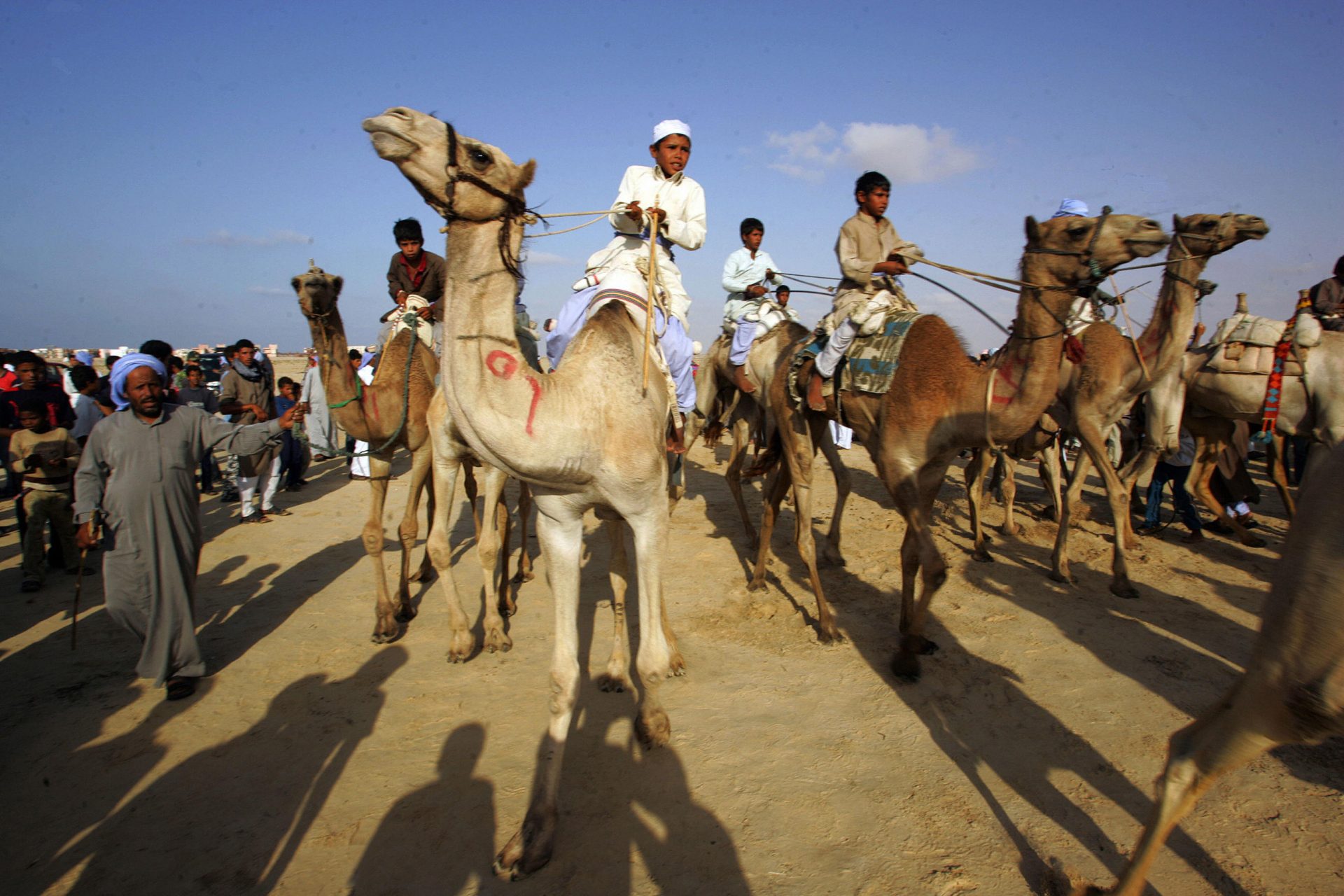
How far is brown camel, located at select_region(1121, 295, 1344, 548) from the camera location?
264 inches

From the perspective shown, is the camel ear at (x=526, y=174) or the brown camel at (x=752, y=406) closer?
the camel ear at (x=526, y=174)

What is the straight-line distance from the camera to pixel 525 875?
304cm

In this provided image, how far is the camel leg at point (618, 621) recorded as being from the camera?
14.9 ft

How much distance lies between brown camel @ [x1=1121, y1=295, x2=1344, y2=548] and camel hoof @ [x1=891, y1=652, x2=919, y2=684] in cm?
426

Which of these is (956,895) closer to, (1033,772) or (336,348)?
(1033,772)

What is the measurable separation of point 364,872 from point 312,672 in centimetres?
239

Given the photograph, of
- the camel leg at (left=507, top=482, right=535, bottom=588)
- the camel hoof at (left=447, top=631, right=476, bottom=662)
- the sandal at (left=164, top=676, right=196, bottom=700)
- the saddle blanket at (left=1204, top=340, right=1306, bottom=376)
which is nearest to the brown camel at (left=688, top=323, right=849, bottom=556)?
the camel leg at (left=507, top=482, right=535, bottom=588)

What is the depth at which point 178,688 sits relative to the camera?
470 cm

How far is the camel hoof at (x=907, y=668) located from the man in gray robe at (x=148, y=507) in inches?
185

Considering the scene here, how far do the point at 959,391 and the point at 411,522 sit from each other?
4.68 m

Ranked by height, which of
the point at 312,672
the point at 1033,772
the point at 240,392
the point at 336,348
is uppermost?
the point at 336,348

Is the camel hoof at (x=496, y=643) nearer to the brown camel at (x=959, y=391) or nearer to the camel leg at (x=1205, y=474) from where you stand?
the brown camel at (x=959, y=391)

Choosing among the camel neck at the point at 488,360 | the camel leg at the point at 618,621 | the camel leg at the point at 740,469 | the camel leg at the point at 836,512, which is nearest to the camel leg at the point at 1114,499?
the camel leg at the point at 836,512

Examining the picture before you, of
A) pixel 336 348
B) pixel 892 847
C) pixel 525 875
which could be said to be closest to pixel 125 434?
pixel 336 348
